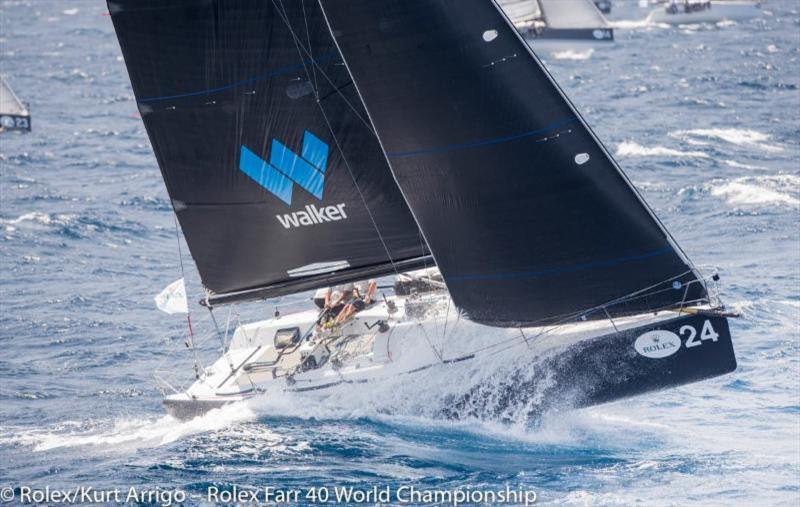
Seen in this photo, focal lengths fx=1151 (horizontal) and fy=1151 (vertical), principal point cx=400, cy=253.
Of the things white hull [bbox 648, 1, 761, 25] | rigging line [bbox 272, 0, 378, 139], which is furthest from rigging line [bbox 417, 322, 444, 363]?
white hull [bbox 648, 1, 761, 25]

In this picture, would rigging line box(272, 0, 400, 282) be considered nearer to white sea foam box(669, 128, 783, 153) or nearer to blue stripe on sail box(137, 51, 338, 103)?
blue stripe on sail box(137, 51, 338, 103)

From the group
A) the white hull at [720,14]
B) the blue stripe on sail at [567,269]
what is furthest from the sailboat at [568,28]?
the blue stripe on sail at [567,269]

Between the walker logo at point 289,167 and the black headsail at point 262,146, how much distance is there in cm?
2

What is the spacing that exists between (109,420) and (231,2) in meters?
9.32

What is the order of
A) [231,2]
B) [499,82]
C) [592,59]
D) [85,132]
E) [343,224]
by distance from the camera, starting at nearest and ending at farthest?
[499,82] < [231,2] < [343,224] < [85,132] < [592,59]

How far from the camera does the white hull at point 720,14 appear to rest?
82.0m

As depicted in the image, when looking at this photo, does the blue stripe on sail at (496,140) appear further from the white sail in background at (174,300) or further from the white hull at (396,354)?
the white sail in background at (174,300)

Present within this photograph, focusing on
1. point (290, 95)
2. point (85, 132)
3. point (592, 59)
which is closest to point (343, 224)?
point (290, 95)

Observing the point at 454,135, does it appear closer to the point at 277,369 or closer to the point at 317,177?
the point at 317,177

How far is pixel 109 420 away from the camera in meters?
24.2

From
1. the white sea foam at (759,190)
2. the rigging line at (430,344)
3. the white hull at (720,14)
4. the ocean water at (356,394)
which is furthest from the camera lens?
the white hull at (720,14)

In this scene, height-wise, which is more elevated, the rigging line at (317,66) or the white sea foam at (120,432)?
the rigging line at (317,66)

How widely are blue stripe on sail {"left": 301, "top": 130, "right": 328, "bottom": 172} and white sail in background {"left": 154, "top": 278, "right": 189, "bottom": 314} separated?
4.19 meters

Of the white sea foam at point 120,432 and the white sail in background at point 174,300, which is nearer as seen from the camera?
the white sea foam at point 120,432
